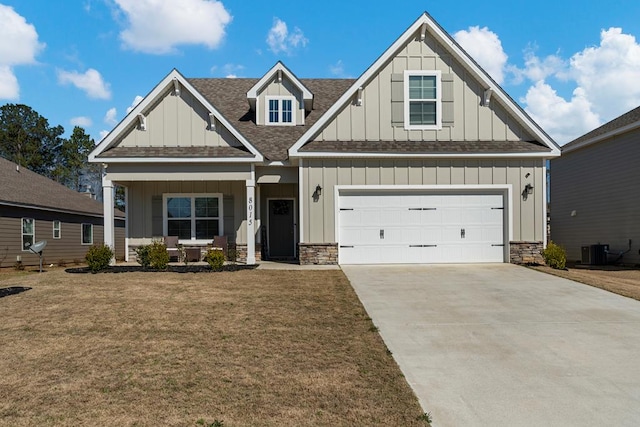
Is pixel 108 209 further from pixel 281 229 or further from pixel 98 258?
pixel 281 229

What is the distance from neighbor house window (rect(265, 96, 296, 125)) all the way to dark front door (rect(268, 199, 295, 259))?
121 inches

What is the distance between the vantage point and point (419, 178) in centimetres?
A: 1378

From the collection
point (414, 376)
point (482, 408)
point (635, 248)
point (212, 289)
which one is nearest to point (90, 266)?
point (212, 289)

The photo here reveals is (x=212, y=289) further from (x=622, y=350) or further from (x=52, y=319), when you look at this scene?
(x=622, y=350)

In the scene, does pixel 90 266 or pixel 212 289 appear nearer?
pixel 212 289

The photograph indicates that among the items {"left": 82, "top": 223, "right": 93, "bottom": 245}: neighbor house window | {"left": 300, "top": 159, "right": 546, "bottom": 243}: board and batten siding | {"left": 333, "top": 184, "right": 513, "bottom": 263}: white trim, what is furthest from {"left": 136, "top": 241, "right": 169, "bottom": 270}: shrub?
{"left": 82, "top": 223, "right": 93, "bottom": 245}: neighbor house window

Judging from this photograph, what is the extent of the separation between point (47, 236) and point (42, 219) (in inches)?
33.3

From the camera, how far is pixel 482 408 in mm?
4445

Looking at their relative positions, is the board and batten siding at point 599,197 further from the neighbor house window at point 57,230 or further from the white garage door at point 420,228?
the neighbor house window at point 57,230

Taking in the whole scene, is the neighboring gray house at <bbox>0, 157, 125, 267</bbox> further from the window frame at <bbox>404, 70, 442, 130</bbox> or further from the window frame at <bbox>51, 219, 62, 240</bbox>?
the window frame at <bbox>404, 70, 442, 130</bbox>

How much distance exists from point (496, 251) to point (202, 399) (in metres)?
11.4

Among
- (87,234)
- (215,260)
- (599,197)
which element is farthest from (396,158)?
(87,234)

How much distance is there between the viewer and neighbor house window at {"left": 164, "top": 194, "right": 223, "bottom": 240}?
15773mm

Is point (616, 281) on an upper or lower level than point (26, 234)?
lower
